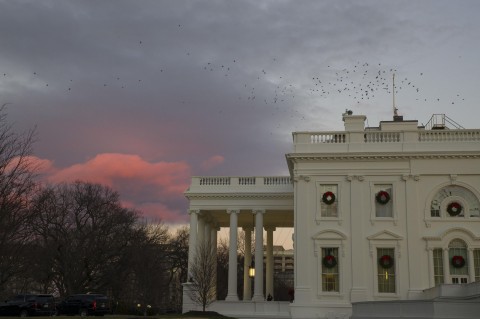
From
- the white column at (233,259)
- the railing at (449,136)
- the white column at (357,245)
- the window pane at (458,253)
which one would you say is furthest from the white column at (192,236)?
the window pane at (458,253)

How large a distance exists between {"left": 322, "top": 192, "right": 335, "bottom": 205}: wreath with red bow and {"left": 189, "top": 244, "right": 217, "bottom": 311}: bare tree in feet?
34.9

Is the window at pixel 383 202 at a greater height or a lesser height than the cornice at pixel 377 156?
lesser

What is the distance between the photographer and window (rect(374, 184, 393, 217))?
48.3 meters

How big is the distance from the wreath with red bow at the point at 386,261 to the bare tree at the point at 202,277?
13.2 m

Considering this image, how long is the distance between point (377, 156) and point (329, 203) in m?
5.02

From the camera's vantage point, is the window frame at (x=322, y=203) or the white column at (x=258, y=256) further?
the white column at (x=258, y=256)

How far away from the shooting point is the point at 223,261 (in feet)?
375

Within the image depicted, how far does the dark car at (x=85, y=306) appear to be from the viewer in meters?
43.3

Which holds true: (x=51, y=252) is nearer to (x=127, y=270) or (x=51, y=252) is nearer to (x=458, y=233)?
(x=127, y=270)

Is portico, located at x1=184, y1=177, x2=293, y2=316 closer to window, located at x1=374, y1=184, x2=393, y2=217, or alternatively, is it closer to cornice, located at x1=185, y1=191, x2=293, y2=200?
cornice, located at x1=185, y1=191, x2=293, y2=200

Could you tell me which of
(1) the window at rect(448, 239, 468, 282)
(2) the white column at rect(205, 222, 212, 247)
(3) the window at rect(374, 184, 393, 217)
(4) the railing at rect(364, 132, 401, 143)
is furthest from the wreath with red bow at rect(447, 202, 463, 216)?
(2) the white column at rect(205, 222, 212, 247)

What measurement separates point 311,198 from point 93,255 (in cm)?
3039

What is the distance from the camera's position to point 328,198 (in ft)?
161

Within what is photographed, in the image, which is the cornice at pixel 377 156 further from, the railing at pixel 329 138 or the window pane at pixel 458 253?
the window pane at pixel 458 253
